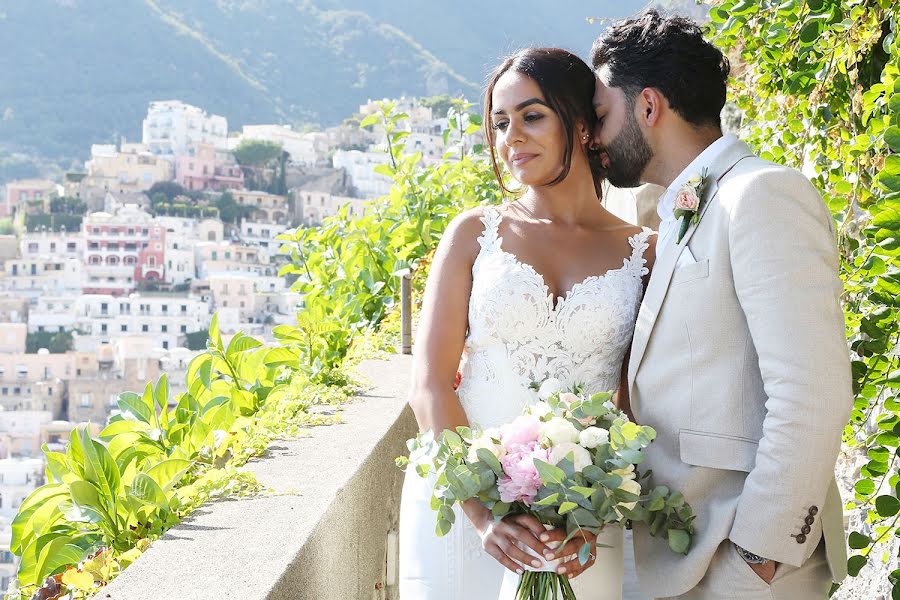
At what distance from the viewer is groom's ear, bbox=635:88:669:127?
1.86m

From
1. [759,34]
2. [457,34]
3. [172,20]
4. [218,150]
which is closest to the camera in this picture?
[759,34]

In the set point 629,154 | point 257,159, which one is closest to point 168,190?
point 257,159

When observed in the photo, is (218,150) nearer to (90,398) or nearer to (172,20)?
(172,20)

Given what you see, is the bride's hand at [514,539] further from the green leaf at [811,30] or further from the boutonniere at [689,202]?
the green leaf at [811,30]

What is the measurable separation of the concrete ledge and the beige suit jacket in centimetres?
67

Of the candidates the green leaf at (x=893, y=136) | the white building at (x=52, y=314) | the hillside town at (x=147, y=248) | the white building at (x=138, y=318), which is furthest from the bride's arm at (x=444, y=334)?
the white building at (x=52, y=314)

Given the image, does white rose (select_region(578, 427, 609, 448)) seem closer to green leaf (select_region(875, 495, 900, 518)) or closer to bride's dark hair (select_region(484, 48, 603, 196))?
green leaf (select_region(875, 495, 900, 518))

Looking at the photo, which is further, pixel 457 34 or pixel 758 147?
pixel 457 34

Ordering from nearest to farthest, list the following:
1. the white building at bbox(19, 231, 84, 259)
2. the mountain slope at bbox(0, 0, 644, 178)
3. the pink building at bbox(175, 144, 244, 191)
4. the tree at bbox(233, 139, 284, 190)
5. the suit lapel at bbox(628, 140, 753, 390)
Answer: the suit lapel at bbox(628, 140, 753, 390)
the white building at bbox(19, 231, 84, 259)
the tree at bbox(233, 139, 284, 190)
the pink building at bbox(175, 144, 244, 191)
the mountain slope at bbox(0, 0, 644, 178)

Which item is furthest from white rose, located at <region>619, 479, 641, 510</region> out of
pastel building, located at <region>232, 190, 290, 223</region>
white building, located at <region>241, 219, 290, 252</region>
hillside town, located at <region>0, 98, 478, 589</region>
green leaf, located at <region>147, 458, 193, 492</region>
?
pastel building, located at <region>232, 190, 290, 223</region>

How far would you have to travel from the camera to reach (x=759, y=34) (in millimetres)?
2480

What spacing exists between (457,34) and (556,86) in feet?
85.4

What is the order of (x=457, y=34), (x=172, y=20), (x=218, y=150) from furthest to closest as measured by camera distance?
(x=172, y=20) < (x=457, y=34) < (x=218, y=150)

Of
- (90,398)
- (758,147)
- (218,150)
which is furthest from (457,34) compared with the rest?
(758,147)
